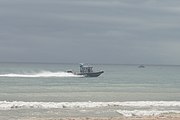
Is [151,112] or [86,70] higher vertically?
[86,70]

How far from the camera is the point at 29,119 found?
103ft

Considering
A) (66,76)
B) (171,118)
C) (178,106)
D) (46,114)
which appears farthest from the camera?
(66,76)

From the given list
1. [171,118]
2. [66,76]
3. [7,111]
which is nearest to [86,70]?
[66,76]

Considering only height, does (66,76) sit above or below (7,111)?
above

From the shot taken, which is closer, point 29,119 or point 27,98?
point 29,119

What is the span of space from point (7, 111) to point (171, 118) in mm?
13032

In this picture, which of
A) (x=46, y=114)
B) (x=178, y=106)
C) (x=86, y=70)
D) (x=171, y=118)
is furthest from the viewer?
(x=86, y=70)

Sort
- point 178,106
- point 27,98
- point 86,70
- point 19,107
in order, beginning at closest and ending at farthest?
1. point 19,107
2. point 178,106
3. point 27,98
4. point 86,70

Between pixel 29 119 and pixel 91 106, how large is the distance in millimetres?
10776

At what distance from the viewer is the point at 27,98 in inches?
1983

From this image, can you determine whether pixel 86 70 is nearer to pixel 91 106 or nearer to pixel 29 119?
pixel 91 106

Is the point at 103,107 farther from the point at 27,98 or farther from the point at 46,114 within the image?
the point at 27,98

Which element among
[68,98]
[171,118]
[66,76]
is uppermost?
[66,76]

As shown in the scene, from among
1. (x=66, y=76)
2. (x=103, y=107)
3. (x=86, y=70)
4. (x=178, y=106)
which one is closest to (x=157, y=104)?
(x=178, y=106)
